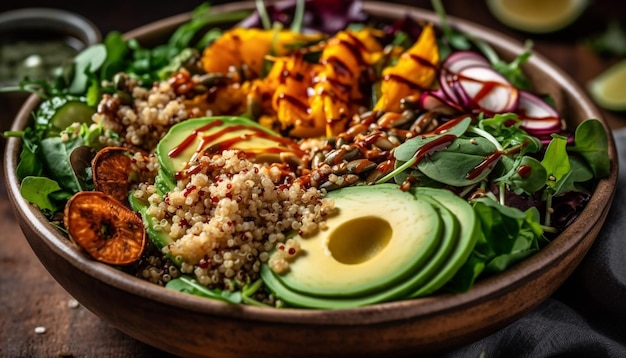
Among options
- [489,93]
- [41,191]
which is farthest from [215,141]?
[489,93]

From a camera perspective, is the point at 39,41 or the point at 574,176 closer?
the point at 574,176

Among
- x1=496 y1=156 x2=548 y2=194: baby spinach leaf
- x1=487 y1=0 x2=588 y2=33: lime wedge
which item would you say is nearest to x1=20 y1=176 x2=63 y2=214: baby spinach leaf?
x1=496 y1=156 x2=548 y2=194: baby spinach leaf

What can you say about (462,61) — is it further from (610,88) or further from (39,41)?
(39,41)

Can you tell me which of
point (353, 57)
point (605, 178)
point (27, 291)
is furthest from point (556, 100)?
point (27, 291)

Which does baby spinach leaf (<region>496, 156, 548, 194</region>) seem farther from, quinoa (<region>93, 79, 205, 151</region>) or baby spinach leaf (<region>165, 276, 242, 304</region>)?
quinoa (<region>93, 79, 205, 151</region>)

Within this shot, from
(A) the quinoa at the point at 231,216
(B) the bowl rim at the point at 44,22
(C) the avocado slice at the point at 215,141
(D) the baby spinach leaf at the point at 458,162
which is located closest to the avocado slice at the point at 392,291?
(A) the quinoa at the point at 231,216

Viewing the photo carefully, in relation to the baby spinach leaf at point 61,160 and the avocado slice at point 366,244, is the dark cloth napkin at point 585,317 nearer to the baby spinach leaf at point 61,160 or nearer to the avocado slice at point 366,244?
the avocado slice at point 366,244
